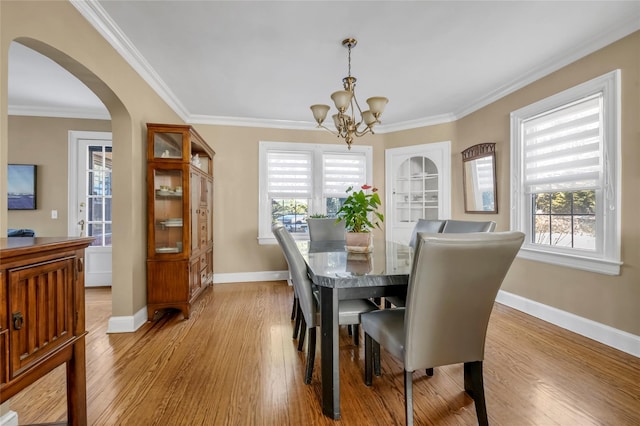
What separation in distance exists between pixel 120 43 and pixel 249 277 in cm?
321

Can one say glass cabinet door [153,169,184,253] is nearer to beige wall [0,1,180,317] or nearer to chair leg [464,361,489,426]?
beige wall [0,1,180,317]

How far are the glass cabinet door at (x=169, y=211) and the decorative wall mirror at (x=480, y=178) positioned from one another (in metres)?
3.61

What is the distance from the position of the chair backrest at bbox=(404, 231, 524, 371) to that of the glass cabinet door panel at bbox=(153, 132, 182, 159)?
2731 mm

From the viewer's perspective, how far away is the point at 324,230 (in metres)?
3.54

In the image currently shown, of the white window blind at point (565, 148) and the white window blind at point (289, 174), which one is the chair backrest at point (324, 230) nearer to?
the white window blind at point (289, 174)

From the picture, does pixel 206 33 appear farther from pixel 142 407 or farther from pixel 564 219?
pixel 564 219

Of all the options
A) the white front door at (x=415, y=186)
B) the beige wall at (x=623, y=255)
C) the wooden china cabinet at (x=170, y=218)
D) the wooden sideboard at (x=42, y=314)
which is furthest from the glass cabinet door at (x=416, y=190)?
the wooden sideboard at (x=42, y=314)

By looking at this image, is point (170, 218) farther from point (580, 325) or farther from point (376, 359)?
point (580, 325)

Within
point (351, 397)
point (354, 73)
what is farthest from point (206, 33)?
point (351, 397)

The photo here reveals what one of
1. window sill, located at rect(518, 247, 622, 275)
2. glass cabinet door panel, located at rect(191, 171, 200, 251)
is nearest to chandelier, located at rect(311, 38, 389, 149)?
glass cabinet door panel, located at rect(191, 171, 200, 251)

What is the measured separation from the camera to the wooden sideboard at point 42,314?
97cm

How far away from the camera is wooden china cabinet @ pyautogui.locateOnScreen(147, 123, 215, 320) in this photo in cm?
289

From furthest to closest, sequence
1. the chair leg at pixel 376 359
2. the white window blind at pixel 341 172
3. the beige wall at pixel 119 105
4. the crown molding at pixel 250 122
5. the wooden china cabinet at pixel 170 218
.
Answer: the white window blind at pixel 341 172 < the crown molding at pixel 250 122 < the wooden china cabinet at pixel 170 218 < the chair leg at pixel 376 359 < the beige wall at pixel 119 105

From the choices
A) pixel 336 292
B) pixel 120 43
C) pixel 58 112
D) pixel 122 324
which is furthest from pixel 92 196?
pixel 336 292
